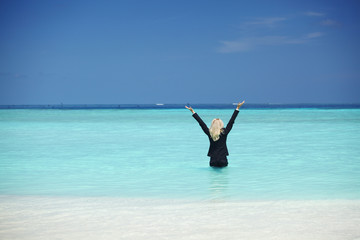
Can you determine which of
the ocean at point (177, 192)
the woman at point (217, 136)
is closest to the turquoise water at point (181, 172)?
the ocean at point (177, 192)

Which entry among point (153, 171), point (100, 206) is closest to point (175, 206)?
point (100, 206)

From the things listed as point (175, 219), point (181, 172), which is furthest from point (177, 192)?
point (181, 172)

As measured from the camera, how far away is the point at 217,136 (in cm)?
1051

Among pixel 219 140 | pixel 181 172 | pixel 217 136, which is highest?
pixel 217 136

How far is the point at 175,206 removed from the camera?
6922 mm

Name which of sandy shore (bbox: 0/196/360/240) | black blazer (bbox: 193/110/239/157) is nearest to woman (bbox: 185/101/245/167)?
black blazer (bbox: 193/110/239/157)

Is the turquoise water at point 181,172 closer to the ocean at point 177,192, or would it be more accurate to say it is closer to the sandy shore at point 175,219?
the ocean at point 177,192

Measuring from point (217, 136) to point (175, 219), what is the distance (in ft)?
15.4

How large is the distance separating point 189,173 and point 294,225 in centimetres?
515

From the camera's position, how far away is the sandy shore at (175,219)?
5.28m

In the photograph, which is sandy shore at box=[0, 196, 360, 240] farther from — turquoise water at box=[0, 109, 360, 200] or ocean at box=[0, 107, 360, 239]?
turquoise water at box=[0, 109, 360, 200]

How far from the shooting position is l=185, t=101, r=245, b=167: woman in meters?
10.5

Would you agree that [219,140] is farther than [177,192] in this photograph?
Yes

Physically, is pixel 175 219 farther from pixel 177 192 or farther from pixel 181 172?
pixel 181 172
